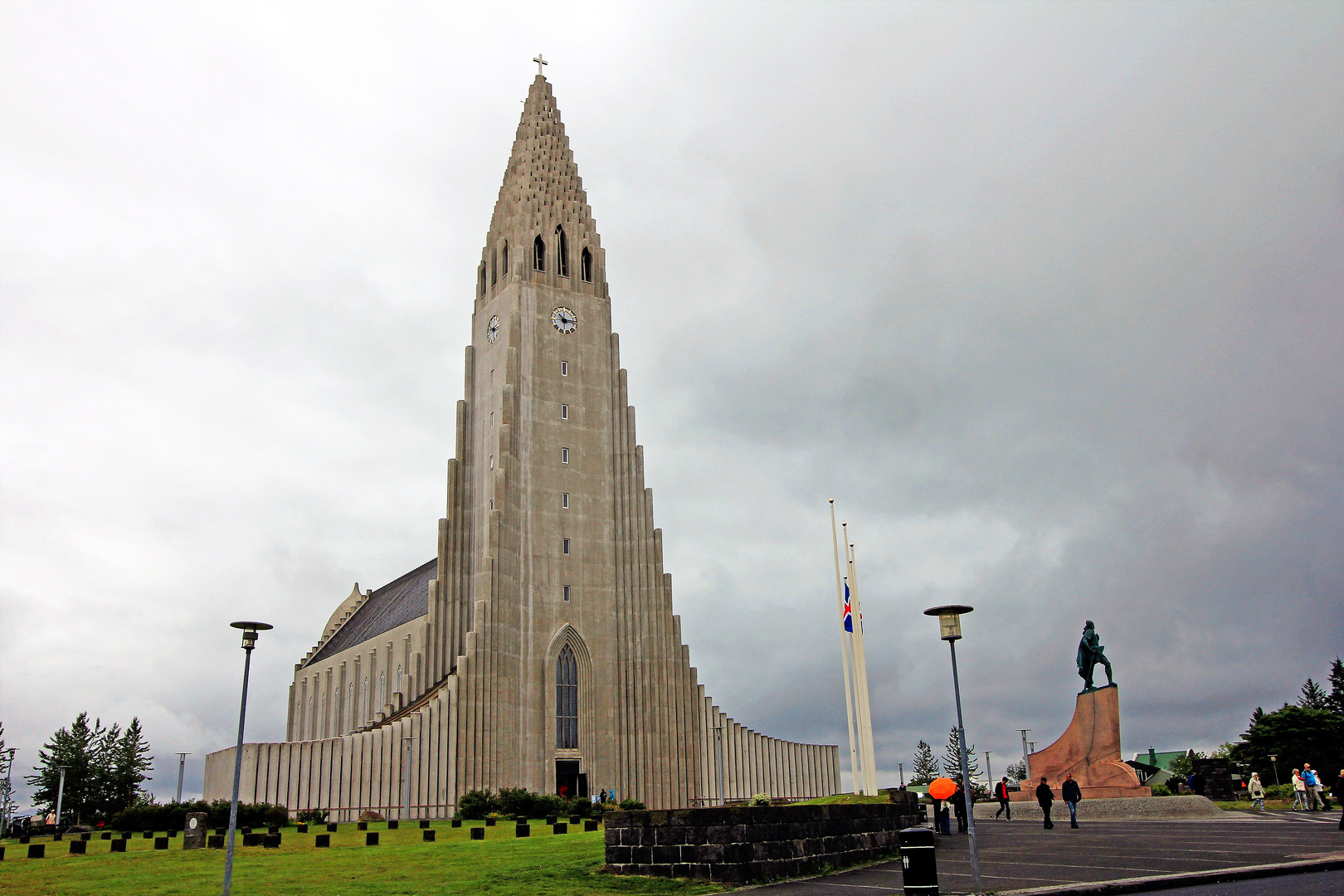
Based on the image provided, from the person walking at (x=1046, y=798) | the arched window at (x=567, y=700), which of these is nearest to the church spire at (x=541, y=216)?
the arched window at (x=567, y=700)

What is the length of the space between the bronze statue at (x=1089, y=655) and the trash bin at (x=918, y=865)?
24412 mm

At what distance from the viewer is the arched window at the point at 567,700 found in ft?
184

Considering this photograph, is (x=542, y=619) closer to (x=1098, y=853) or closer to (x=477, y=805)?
(x=477, y=805)

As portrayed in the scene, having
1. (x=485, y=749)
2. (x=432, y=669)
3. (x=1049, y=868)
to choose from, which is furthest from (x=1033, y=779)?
(x=432, y=669)

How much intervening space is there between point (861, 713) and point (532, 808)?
14833mm

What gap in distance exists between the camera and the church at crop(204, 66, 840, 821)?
5144 cm

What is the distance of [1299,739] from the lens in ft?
234

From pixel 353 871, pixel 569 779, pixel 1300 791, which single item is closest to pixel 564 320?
pixel 569 779

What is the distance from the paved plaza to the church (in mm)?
26160

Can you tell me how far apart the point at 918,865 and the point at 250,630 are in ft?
42.2

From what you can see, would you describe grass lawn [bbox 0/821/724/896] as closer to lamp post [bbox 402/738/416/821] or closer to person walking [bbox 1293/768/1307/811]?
lamp post [bbox 402/738/416/821]

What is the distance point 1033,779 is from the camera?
39.5 meters

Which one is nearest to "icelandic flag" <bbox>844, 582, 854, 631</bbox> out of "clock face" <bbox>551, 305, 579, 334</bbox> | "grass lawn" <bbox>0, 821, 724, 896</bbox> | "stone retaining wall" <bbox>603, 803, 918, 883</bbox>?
"grass lawn" <bbox>0, 821, 724, 896</bbox>

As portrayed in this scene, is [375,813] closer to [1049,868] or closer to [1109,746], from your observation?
[1109,746]
